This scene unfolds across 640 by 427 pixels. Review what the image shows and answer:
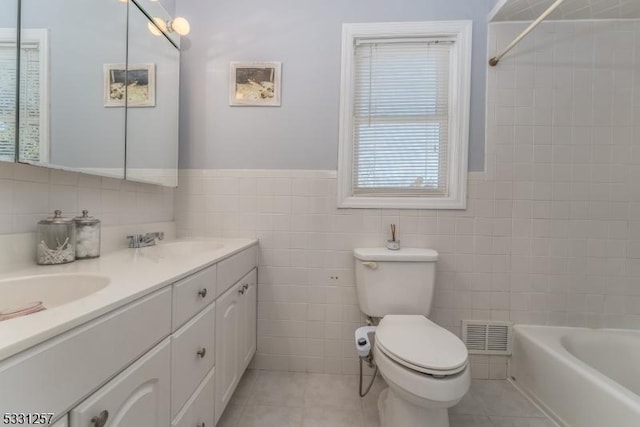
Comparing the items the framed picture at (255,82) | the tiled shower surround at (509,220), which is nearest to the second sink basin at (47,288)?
the tiled shower surround at (509,220)

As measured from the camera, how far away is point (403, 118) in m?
1.68

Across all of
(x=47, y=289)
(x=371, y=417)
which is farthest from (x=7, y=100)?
(x=371, y=417)

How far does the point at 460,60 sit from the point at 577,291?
4.91ft

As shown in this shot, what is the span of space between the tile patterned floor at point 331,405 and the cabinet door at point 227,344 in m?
0.22

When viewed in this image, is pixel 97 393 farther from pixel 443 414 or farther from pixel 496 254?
pixel 496 254

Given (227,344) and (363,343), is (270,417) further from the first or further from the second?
(363,343)

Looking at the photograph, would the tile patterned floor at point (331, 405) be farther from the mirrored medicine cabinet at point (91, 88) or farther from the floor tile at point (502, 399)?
the mirrored medicine cabinet at point (91, 88)

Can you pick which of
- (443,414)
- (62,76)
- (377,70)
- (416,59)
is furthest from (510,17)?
(62,76)

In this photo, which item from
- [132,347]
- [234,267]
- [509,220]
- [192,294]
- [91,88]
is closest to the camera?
[132,347]

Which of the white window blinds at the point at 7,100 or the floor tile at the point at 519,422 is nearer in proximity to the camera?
the white window blinds at the point at 7,100

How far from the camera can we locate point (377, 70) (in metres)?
1.67

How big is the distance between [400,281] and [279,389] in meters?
0.88

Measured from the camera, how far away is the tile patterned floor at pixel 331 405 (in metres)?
1.29

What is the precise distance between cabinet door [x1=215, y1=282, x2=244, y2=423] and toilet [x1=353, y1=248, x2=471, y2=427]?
0.59 metres
